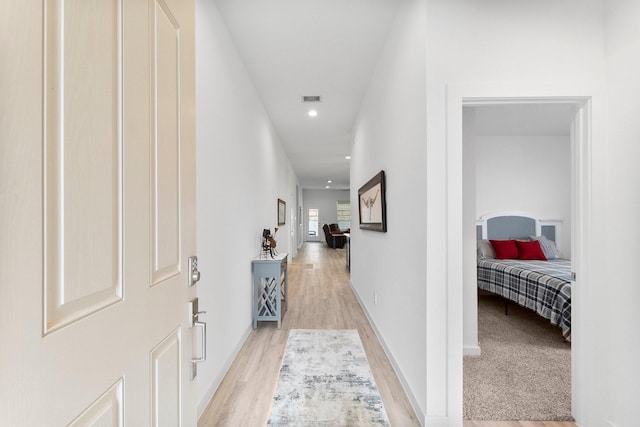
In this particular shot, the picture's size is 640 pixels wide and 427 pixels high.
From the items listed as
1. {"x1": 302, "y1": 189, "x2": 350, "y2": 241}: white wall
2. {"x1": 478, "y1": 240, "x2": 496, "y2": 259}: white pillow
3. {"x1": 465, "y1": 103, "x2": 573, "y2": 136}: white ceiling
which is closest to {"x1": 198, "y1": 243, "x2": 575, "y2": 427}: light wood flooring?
{"x1": 478, "y1": 240, "x2": 496, "y2": 259}: white pillow

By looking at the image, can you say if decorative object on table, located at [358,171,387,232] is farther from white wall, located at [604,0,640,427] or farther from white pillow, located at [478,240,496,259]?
white pillow, located at [478,240,496,259]

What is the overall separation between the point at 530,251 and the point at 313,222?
11.3m

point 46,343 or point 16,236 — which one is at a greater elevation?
point 16,236

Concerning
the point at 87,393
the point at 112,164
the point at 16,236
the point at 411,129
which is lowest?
the point at 87,393

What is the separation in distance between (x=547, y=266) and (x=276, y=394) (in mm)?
3631

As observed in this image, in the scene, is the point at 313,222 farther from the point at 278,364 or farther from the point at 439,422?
the point at 439,422

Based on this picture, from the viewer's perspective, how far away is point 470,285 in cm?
263

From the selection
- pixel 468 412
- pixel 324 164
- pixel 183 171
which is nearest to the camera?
pixel 183 171

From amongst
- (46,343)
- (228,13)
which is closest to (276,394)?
(46,343)

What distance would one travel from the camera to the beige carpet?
193cm

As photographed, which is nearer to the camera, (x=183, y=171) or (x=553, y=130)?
(x=183, y=171)

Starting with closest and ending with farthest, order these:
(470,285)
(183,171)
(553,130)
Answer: (183,171)
(470,285)
(553,130)

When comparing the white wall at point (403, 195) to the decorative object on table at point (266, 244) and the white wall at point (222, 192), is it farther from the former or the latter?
the white wall at point (222, 192)

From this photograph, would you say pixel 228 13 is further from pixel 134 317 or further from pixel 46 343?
pixel 46 343
